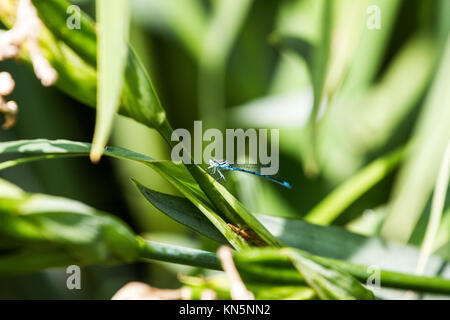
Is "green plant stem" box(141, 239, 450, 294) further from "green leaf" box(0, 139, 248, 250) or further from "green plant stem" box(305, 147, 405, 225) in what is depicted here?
"green plant stem" box(305, 147, 405, 225)

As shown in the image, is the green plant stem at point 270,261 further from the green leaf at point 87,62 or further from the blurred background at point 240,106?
the blurred background at point 240,106

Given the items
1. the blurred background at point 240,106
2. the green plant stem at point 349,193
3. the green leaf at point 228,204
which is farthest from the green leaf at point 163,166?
the blurred background at point 240,106

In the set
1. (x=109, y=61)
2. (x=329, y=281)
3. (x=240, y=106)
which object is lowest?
(x=329, y=281)

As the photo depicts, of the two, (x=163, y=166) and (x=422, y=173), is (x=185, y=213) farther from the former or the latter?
(x=422, y=173)

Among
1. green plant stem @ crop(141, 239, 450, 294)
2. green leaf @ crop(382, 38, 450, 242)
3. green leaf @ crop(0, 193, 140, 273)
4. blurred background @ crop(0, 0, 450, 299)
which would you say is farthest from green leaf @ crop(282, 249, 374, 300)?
blurred background @ crop(0, 0, 450, 299)

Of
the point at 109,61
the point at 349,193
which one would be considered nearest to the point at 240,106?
the point at 349,193
